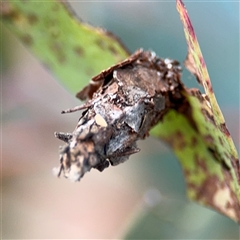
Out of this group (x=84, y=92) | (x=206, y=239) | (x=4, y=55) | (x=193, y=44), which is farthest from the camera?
(x=4, y=55)

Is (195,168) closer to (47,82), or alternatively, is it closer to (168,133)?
(168,133)

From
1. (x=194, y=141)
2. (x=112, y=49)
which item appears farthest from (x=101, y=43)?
(x=194, y=141)

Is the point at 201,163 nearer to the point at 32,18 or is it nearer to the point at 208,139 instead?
the point at 208,139

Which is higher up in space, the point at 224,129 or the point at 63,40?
the point at 63,40

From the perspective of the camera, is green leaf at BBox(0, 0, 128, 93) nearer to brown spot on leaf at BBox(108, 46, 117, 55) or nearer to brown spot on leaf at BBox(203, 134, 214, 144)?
brown spot on leaf at BBox(108, 46, 117, 55)

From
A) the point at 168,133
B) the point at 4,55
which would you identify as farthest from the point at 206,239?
the point at 4,55

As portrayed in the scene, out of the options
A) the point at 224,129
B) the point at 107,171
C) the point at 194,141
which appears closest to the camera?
the point at 224,129
